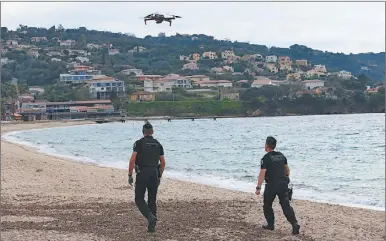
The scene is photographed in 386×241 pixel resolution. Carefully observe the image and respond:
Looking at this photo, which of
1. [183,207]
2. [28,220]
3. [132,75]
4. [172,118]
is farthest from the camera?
[132,75]

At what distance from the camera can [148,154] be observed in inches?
327

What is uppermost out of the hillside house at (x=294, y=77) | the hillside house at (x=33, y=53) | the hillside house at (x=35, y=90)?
the hillside house at (x=33, y=53)

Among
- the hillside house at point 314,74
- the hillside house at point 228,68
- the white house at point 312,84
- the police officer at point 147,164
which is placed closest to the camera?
the police officer at point 147,164

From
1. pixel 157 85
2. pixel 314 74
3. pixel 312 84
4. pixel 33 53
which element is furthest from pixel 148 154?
pixel 314 74

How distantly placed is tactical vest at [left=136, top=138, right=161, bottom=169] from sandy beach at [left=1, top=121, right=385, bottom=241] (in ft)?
3.27

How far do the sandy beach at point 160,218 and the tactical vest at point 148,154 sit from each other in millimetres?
995

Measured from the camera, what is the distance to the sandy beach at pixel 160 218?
8.41 meters

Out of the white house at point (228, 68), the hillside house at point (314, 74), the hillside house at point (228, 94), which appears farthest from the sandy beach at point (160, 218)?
the white house at point (228, 68)

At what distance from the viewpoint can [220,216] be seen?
398 inches

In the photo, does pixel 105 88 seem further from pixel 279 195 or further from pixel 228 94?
pixel 279 195

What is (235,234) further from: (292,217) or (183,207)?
(183,207)

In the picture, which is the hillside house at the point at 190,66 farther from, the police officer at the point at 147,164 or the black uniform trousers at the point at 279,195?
the police officer at the point at 147,164

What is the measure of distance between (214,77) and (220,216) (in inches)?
6372

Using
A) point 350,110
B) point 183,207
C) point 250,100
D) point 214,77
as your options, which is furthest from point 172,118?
point 183,207
